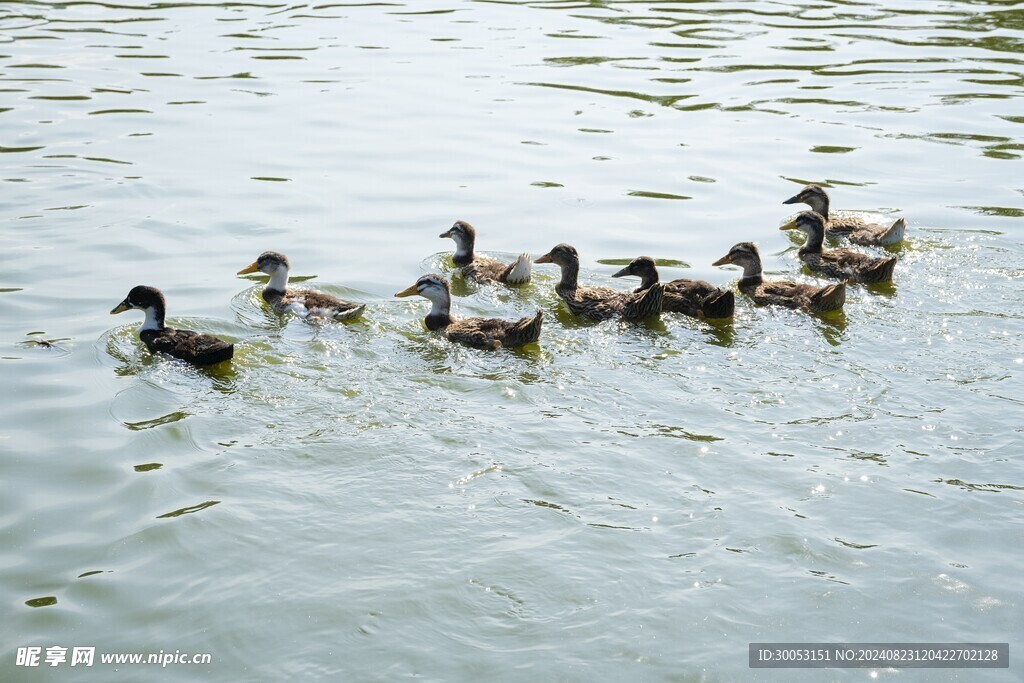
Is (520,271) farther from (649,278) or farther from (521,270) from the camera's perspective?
(649,278)

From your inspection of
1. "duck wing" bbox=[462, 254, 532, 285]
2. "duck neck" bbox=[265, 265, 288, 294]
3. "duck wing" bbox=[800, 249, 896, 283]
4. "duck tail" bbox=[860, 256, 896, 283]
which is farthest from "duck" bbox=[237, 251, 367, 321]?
"duck tail" bbox=[860, 256, 896, 283]

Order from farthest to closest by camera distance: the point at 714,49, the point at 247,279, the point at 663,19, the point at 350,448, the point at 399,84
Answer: the point at 663,19
the point at 714,49
the point at 399,84
the point at 247,279
the point at 350,448

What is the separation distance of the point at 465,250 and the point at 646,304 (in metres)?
2.53

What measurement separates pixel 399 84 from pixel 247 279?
8716 mm

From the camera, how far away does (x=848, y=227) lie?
44.3ft

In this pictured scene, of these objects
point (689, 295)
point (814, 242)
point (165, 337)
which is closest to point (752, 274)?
point (689, 295)

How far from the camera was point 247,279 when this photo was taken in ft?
40.0

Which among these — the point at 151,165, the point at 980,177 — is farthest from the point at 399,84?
the point at 980,177

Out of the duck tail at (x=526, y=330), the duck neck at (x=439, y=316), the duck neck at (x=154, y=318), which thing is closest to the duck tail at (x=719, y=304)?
the duck tail at (x=526, y=330)

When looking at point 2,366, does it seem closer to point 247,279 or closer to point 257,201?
point 247,279

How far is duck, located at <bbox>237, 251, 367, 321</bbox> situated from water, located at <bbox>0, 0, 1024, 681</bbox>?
17 centimetres

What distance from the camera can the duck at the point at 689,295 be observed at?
10.9 meters

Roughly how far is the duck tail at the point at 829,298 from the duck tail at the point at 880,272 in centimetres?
82

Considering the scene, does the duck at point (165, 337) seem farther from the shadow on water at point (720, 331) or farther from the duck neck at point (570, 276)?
the shadow on water at point (720, 331)
